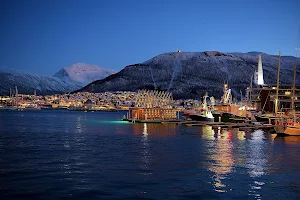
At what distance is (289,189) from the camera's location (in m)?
26.2

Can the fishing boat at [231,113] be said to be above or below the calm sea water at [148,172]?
above

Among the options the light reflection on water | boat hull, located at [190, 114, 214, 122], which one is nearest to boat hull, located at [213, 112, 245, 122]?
boat hull, located at [190, 114, 214, 122]

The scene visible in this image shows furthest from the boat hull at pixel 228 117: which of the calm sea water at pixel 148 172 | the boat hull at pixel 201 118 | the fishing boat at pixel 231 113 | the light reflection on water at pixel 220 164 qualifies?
the calm sea water at pixel 148 172

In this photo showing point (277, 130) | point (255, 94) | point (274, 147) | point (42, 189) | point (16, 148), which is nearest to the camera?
point (42, 189)

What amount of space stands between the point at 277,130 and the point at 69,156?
3625cm

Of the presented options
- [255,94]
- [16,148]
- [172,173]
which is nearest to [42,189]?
[172,173]

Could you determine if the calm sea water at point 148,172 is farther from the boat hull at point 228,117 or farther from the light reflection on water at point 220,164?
the boat hull at point 228,117

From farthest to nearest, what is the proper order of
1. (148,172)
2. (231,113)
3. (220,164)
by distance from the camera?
1. (231,113)
2. (220,164)
3. (148,172)

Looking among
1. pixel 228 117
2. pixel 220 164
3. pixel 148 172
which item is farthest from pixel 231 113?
pixel 148 172

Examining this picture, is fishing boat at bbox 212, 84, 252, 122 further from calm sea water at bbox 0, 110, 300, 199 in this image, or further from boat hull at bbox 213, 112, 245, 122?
calm sea water at bbox 0, 110, 300, 199

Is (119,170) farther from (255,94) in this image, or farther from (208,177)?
(255,94)

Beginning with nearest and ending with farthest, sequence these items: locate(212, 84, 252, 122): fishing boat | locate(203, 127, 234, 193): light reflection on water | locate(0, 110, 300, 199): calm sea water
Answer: locate(0, 110, 300, 199): calm sea water
locate(203, 127, 234, 193): light reflection on water
locate(212, 84, 252, 122): fishing boat

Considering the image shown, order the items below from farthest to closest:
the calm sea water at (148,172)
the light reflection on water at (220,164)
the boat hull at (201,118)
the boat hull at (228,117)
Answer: the boat hull at (201,118) < the boat hull at (228,117) < the light reflection on water at (220,164) < the calm sea water at (148,172)

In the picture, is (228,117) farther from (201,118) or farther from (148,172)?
(148,172)
